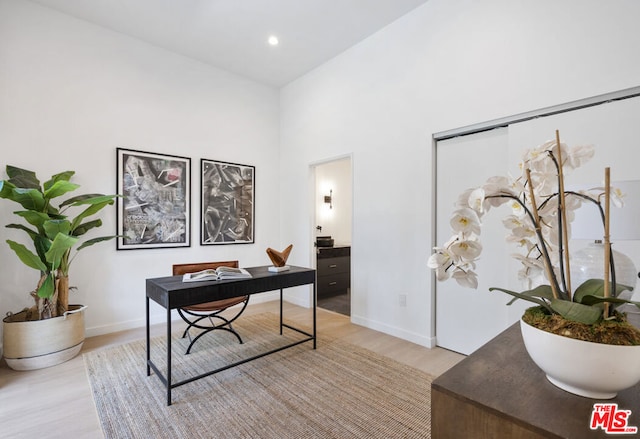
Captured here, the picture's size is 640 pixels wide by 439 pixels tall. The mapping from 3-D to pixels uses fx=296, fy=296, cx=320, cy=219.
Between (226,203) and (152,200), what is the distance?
3.20ft

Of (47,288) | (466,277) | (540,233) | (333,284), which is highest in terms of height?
(540,233)

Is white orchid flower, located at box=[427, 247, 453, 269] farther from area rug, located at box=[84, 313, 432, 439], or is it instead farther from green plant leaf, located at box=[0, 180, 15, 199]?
green plant leaf, located at box=[0, 180, 15, 199]

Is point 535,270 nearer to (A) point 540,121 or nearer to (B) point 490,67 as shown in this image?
(A) point 540,121

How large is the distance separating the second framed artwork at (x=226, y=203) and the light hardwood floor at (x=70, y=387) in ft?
4.56

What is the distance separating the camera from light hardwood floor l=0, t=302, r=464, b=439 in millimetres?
1854

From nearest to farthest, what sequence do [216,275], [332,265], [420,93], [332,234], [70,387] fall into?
1. [70,387]
2. [216,275]
3. [420,93]
4. [332,265]
5. [332,234]

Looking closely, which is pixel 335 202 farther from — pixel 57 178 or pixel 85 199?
pixel 57 178

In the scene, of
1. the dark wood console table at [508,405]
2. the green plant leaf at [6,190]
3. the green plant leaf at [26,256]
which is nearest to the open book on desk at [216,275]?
the green plant leaf at [26,256]

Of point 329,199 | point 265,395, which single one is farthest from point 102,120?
point 329,199

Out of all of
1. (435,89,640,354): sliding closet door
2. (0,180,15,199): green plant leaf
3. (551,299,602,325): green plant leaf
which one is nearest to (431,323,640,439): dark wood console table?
(551,299,602,325): green plant leaf

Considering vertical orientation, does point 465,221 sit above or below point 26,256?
above

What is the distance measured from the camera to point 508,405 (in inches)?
28.8

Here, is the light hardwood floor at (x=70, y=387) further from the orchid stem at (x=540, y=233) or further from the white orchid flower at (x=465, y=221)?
the white orchid flower at (x=465, y=221)

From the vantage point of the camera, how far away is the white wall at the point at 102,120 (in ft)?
9.52
